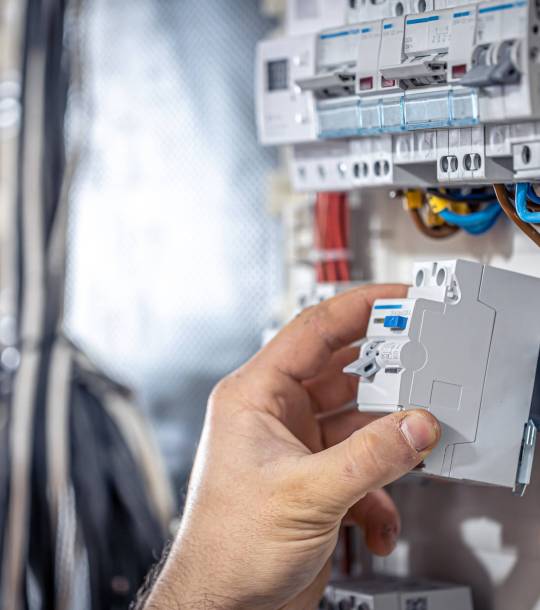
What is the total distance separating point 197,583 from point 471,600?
349 millimetres

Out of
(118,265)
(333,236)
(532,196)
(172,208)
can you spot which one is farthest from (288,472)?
(118,265)

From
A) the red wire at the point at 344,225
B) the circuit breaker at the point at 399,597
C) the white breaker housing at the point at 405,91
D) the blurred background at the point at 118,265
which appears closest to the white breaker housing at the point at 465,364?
the white breaker housing at the point at 405,91

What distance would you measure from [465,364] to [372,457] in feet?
0.45

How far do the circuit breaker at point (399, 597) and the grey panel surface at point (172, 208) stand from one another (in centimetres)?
78

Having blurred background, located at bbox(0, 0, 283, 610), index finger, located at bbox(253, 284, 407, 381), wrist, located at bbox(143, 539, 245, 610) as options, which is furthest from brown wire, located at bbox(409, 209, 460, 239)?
blurred background, located at bbox(0, 0, 283, 610)

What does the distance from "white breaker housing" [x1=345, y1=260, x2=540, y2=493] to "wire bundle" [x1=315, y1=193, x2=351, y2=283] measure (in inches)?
16.2

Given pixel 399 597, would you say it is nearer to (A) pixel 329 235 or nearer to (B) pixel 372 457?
(B) pixel 372 457

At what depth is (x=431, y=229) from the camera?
1234 millimetres

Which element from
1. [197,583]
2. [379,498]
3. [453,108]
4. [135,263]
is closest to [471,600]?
[379,498]

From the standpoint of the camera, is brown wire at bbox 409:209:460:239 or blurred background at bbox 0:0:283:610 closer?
brown wire at bbox 409:209:460:239

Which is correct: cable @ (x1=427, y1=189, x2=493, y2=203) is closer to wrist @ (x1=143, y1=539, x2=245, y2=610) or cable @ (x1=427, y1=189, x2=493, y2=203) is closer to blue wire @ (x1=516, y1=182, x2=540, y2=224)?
blue wire @ (x1=516, y1=182, x2=540, y2=224)

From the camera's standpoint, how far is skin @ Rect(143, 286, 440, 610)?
0.95 meters

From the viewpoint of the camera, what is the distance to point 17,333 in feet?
6.23

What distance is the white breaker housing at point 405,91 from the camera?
0.89 meters
